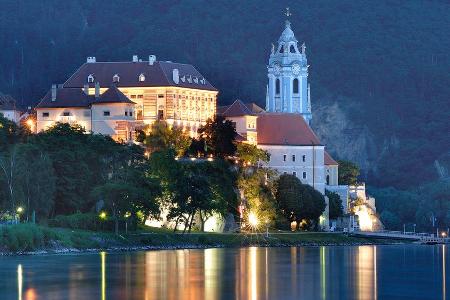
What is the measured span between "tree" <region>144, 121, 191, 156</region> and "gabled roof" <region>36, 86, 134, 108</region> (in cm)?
293

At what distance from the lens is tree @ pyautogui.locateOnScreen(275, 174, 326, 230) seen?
516 ft

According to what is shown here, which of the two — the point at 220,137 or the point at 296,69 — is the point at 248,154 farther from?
the point at 296,69

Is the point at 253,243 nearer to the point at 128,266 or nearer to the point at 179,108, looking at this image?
the point at 179,108

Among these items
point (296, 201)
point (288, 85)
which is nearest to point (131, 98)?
point (296, 201)

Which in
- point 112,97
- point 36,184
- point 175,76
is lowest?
point 36,184

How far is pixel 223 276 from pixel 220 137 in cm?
4965

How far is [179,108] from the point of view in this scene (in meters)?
167

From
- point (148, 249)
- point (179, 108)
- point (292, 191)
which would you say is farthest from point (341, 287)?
point (179, 108)

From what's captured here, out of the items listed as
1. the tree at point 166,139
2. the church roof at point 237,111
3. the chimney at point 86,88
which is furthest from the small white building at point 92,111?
the church roof at point 237,111

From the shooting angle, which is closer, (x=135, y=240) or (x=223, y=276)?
(x=223, y=276)

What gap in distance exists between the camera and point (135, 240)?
445 feet

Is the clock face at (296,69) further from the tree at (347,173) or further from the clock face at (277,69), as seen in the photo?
the tree at (347,173)

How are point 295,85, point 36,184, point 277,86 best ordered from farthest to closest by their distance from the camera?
point 277,86, point 295,85, point 36,184

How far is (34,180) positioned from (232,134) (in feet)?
94.5
